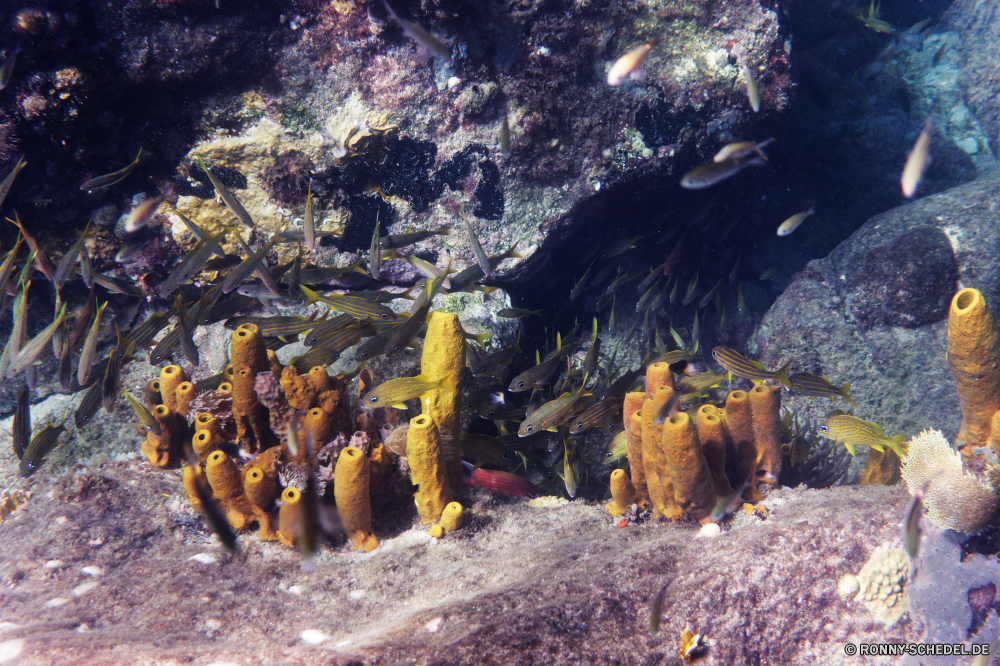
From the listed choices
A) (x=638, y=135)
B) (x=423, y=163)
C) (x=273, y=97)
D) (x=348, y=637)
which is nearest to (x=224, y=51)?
(x=273, y=97)

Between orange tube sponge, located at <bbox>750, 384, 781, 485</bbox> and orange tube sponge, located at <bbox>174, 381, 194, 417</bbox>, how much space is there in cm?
372

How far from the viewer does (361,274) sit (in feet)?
16.5

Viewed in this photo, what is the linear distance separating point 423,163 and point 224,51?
2.39 metres

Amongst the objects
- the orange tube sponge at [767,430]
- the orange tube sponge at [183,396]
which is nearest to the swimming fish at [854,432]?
the orange tube sponge at [767,430]

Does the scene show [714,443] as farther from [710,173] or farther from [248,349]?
[248,349]

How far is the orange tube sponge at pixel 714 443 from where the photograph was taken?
2.46 metres

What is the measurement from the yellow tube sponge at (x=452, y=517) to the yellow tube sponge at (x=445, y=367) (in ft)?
0.96

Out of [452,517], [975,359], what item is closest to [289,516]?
[452,517]

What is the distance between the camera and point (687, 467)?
7.47 feet

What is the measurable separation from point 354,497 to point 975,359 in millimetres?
3549

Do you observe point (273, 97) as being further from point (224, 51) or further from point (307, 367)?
point (307, 367)

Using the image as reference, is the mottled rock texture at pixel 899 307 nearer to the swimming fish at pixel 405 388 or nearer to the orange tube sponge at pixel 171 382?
the swimming fish at pixel 405 388

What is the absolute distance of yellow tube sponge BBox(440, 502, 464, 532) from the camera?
261cm

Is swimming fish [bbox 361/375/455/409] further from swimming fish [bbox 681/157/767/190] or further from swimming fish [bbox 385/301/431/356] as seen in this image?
swimming fish [bbox 681/157/767/190]
